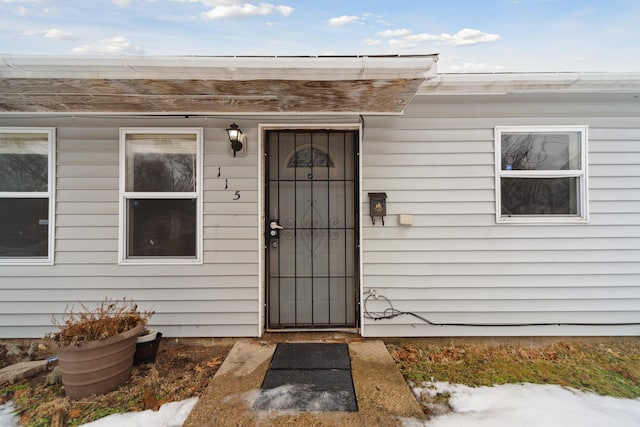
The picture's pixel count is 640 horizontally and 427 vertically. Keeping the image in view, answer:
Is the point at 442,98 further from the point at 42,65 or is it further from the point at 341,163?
the point at 42,65

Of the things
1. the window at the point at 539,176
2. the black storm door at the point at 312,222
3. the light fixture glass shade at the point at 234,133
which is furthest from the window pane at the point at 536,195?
the light fixture glass shade at the point at 234,133

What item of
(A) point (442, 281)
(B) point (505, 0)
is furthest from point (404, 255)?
(B) point (505, 0)

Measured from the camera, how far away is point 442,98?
9.17ft

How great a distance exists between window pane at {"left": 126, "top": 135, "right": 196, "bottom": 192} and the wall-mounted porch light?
1.38 feet

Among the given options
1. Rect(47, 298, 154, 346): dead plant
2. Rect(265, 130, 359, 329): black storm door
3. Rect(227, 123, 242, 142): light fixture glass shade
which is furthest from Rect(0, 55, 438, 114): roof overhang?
Rect(47, 298, 154, 346): dead plant

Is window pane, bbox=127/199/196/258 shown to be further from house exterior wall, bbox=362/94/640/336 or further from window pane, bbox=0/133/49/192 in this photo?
house exterior wall, bbox=362/94/640/336

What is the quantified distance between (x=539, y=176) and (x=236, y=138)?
9.84 feet

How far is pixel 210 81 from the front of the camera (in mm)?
2041

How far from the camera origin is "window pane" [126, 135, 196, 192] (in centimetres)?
281

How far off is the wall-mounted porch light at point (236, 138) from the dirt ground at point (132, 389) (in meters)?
1.95

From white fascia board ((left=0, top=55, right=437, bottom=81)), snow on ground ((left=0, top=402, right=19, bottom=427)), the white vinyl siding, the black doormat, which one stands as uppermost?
white fascia board ((left=0, top=55, right=437, bottom=81))

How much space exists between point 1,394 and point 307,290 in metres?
2.50

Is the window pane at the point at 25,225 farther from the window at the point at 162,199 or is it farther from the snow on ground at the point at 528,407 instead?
the snow on ground at the point at 528,407

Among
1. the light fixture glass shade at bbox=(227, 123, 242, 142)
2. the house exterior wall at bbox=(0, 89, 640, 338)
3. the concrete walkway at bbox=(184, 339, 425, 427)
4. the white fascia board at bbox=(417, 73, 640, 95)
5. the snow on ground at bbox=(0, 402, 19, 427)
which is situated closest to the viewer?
the concrete walkway at bbox=(184, 339, 425, 427)
